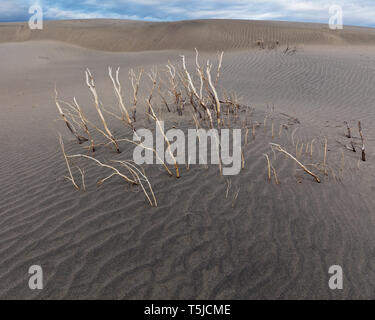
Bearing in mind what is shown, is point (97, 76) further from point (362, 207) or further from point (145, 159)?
point (362, 207)

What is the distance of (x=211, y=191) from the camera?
2.66m

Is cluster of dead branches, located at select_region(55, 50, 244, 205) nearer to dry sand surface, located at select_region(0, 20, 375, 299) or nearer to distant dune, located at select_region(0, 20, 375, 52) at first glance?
dry sand surface, located at select_region(0, 20, 375, 299)

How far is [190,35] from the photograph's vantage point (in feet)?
71.6

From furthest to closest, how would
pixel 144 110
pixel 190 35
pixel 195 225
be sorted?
pixel 190 35 < pixel 144 110 < pixel 195 225

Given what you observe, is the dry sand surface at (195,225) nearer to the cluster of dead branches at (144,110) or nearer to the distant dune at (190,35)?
the cluster of dead branches at (144,110)

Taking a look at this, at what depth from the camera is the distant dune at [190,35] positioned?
19.6 m

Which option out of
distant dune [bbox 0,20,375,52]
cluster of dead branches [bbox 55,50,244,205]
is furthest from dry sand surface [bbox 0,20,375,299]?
distant dune [bbox 0,20,375,52]

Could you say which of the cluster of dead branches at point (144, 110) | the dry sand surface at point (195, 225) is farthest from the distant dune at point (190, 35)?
the dry sand surface at point (195, 225)

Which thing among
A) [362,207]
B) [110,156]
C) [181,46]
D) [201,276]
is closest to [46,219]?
[110,156]

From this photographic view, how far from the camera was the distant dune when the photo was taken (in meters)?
19.6

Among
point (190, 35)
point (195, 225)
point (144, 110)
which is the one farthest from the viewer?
point (190, 35)

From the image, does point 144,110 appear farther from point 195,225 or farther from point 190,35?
point 190,35

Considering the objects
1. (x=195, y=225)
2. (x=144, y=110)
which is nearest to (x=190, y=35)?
(x=144, y=110)

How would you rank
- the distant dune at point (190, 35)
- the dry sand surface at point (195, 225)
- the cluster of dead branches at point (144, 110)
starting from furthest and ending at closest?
the distant dune at point (190, 35) < the cluster of dead branches at point (144, 110) < the dry sand surface at point (195, 225)
